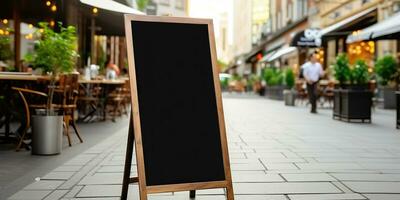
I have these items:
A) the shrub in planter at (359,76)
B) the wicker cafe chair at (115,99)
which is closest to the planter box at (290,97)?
the shrub in planter at (359,76)

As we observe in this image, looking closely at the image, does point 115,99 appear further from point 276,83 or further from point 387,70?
point 276,83

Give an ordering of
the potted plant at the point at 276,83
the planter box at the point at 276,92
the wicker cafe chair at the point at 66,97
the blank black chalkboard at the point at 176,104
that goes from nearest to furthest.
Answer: the blank black chalkboard at the point at 176,104 → the wicker cafe chair at the point at 66,97 → the potted plant at the point at 276,83 → the planter box at the point at 276,92

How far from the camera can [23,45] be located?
26375 millimetres

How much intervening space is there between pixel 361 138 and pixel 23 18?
1285 centimetres

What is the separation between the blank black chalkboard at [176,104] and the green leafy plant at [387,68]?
1338 centimetres

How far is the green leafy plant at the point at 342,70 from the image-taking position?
1173 centimetres

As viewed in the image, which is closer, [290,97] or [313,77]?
[313,77]

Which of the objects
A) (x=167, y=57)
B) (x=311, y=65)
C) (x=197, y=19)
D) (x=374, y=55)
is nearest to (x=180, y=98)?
(x=167, y=57)

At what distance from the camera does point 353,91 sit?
11.3 metres

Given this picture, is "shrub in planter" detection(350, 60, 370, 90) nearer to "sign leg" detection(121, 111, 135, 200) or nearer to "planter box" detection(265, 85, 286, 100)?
"sign leg" detection(121, 111, 135, 200)

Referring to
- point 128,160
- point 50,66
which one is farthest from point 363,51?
point 128,160

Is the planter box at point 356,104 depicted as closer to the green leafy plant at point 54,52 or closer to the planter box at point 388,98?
the planter box at point 388,98

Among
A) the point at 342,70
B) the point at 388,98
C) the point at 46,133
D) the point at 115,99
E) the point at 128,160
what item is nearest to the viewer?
the point at 128,160

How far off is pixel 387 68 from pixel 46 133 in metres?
12.5
